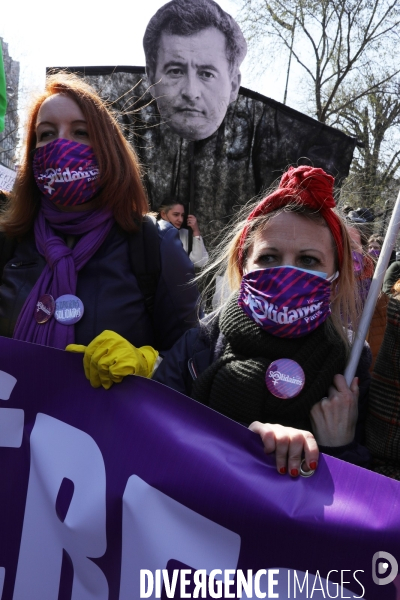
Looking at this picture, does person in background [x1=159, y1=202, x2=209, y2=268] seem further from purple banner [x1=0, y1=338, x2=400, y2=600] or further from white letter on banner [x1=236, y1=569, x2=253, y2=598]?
white letter on banner [x1=236, y1=569, x2=253, y2=598]

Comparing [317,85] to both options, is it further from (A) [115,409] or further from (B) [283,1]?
(A) [115,409]

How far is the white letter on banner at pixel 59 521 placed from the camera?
1581 millimetres

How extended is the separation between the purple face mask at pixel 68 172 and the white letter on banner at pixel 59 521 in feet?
2.77

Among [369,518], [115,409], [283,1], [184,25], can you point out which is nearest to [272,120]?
[184,25]

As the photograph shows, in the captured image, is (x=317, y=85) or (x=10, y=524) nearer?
(x=10, y=524)

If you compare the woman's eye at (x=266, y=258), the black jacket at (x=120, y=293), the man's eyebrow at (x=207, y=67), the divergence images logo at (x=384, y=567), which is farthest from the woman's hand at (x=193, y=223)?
the divergence images logo at (x=384, y=567)

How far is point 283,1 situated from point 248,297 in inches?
547

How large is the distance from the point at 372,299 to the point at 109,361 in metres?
0.77

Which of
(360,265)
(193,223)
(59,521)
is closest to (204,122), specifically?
(193,223)

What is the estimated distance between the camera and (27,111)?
243 centimetres

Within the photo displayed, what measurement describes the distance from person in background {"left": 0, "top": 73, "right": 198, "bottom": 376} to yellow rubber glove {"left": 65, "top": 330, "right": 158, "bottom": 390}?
9.4 inches

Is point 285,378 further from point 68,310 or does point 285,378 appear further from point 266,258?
point 68,310

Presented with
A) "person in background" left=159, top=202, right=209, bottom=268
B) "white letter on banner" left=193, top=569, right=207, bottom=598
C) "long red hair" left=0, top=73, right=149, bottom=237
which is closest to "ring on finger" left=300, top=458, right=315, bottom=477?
"white letter on banner" left=193, top=569, right=207, bottom=598

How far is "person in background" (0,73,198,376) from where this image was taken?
6.87ft
